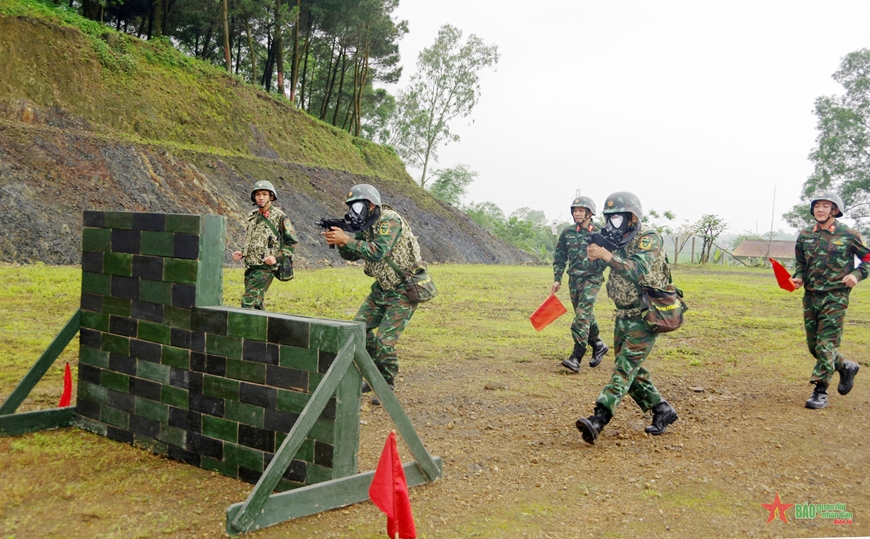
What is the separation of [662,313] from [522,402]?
197cm

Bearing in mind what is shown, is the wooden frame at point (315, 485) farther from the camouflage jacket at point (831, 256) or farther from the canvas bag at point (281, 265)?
the camouflage jacket at point (831, 256)

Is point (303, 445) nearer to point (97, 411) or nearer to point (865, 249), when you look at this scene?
point (97, 411)

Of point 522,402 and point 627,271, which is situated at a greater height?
point 627,271

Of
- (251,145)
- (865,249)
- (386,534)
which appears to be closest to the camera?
(386,534)

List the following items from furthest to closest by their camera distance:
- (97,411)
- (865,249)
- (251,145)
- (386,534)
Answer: (251,145) < (865,249) < (97,411) < (386,534)

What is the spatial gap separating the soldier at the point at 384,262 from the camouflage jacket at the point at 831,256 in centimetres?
378

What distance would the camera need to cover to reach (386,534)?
3.88 meters

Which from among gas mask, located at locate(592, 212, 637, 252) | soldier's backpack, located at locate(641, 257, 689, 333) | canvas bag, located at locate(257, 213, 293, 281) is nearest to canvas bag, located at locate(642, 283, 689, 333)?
soldier's backpack, located at locate(641, 257, 689, 333)

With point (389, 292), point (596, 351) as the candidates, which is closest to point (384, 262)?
point (389, 292)

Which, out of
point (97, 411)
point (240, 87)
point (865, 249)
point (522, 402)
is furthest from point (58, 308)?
point (240, 87)

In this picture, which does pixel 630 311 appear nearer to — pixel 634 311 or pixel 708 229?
pixel 634 311

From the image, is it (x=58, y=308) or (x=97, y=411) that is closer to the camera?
(x=97, y=411)

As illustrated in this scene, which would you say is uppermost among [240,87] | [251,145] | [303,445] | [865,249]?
[240,87]

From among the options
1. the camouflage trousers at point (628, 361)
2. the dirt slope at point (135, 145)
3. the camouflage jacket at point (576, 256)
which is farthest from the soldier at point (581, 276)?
the dirt slope at point (135, 145)
